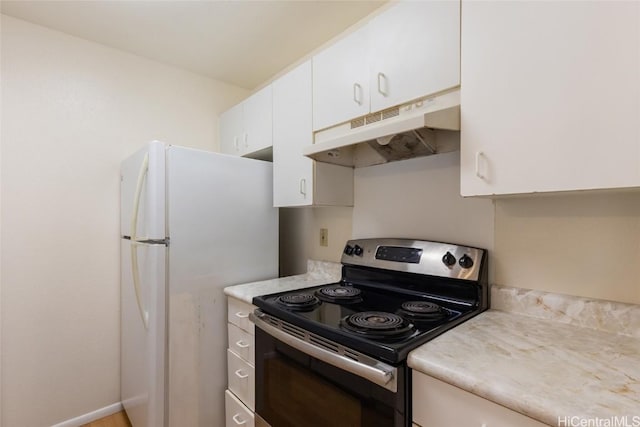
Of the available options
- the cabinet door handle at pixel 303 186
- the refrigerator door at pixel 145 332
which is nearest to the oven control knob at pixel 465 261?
the cabinet door handle at pixel 303 186

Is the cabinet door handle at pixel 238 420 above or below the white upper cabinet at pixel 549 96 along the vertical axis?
below

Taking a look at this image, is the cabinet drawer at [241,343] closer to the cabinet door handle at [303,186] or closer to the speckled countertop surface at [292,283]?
the speckled countertop surface at [292,283]

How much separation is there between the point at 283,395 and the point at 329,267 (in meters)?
0.85

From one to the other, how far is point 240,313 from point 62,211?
1382 millimetres

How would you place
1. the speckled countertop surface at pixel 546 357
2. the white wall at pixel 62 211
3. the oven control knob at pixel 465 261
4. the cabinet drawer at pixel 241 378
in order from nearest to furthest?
the speckled countertop surface at pixel 546 357 → the oven control knob at pixel 465 261 → the cabinet drawer at pixel 241 378 → the white wall at pixel 62 211

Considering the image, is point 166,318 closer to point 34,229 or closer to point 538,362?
point 34,229

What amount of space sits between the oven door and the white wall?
1403 millimetres

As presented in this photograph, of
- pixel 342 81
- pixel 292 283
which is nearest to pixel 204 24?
pixel 342 81

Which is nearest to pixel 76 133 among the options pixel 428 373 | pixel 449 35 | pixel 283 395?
pixel 283 395

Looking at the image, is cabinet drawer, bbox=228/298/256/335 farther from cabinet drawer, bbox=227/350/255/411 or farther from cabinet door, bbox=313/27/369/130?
cabinet door, bbox=313/27/369/130

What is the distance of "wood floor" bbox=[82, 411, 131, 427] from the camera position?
2.03 m

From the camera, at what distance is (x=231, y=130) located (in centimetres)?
245

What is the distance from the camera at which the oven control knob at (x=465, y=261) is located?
4.17 feet

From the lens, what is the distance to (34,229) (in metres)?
1.88
